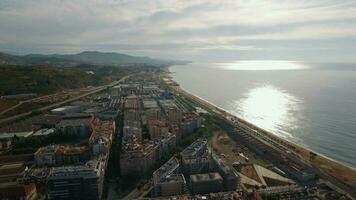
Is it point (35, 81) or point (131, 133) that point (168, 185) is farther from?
point (35, 81)

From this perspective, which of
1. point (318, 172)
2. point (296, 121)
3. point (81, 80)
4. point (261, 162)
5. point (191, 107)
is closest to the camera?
point (318, 172)

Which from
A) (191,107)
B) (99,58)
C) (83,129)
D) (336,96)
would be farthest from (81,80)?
(99,58)

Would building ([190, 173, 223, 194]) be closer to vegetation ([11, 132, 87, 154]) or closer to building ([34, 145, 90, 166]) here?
building ([34, 145, 90, 166])

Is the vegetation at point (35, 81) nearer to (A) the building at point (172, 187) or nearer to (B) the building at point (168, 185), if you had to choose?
(B) the building at point (168, 185)

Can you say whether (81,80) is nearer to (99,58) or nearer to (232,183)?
(232,183)

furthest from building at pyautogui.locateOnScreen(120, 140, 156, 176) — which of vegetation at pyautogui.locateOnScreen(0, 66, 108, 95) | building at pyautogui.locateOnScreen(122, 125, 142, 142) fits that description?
vegetation at pyautogui.locateOnScreen(0, 66, 108, 95)
